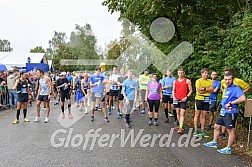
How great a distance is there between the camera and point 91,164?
212 inches

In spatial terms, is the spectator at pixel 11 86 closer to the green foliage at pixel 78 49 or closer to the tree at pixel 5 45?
the green foliage at pixel 78 49

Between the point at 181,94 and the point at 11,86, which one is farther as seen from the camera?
the point at 11,86

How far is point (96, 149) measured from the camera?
646cm

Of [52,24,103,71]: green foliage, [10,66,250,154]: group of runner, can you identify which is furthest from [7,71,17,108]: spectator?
[52,24,103,71]: green foliage

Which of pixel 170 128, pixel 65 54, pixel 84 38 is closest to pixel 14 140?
pixel 170 128

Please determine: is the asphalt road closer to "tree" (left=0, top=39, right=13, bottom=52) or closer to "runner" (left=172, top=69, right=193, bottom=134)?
"runner" (left=172, top=69, right=193, bottom=134)

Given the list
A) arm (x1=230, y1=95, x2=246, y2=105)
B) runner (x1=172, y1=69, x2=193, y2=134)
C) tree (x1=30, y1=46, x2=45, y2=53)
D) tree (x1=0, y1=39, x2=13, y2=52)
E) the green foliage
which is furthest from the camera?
tree (x1=0, y1=39, x2=13, y2=52)

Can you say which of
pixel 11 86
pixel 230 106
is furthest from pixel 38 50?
pixel 230 106

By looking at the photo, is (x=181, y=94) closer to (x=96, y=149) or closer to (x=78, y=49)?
(x=96, y=149)

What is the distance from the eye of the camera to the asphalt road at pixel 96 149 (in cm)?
553

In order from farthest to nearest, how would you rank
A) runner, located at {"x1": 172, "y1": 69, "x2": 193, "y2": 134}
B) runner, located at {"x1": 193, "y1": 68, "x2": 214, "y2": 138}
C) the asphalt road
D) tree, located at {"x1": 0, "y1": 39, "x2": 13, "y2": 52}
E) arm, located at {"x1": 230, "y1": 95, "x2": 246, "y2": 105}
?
tree, located at {"x1": 0, "y1": 39, "x2": 13, "y2": 52} < runner, located at {"x1": 172, "y1": 69, "x2": 193, "y2": 134} < runner, located at {"x1": 193, "y1": 68, "x2": 214, "y2": 138} < arm, located at {"x1": 230, "y1": 95, "x2": 246, "y2": 105} < the asphalt road

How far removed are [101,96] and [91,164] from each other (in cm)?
497

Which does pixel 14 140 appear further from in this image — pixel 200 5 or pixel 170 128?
pixel 200 5

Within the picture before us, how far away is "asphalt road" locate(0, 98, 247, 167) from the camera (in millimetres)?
5531
